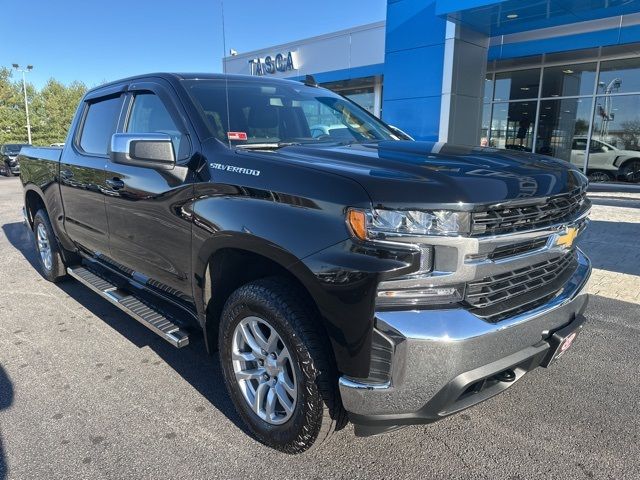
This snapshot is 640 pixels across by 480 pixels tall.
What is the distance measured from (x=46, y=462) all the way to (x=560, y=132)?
1578cm

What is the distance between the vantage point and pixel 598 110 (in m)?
13.9

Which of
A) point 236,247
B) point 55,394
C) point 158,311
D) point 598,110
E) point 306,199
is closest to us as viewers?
point 306,199

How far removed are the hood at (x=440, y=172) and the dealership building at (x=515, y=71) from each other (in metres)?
9.59

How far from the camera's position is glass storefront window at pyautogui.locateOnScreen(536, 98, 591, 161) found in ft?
46.8

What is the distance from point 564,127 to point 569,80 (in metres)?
1.36

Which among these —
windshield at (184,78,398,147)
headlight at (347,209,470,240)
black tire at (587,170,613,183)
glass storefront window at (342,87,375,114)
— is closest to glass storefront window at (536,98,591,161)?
black tire at (587,170,613,183)

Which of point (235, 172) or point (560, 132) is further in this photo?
point (560, 132)

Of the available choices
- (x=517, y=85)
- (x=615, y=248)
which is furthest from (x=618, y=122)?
(x=615, y=248)

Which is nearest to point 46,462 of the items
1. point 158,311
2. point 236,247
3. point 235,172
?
point 158,311

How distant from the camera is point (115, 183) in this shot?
347 centimetres

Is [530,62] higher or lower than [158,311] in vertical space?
higher

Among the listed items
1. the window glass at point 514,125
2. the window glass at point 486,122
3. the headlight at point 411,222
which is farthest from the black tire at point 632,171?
Answer: the headlight at point 411,222

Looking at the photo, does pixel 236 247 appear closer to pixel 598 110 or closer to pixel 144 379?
pixel 144 379

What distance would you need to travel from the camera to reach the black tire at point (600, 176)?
14242 mm
